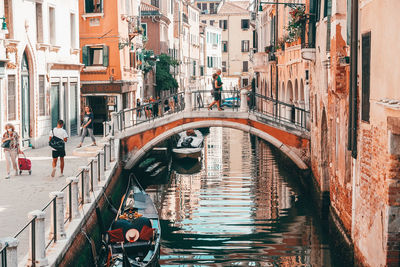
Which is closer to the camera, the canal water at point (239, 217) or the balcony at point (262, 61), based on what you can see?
the canal water at point (239, 217)

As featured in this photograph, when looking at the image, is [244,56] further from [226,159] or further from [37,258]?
[37,258]

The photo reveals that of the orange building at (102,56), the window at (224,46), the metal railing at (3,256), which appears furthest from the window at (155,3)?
the metal railing at (3,256)

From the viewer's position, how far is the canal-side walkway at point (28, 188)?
10.3 m

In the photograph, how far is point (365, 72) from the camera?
9430 millimetres

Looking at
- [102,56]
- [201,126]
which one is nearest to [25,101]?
[201,126]

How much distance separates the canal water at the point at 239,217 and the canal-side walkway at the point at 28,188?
2.30 meters

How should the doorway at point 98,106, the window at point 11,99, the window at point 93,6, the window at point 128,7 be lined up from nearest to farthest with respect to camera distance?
1. the window at point 11,99
2. the window at point 93,6
3. the doorway at point 98,106
4. the window at point 128,7

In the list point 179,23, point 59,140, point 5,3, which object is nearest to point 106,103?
point 5,3

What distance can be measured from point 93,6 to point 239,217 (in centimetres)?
1340

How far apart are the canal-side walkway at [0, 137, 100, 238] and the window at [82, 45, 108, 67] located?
26.2 ft

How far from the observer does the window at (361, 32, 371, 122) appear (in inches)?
363

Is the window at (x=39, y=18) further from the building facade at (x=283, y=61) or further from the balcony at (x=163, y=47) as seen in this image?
the balcony at (x=163, y=47)

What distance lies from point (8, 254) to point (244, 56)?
61796 millimetres

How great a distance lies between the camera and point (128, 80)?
2827 centimetres
